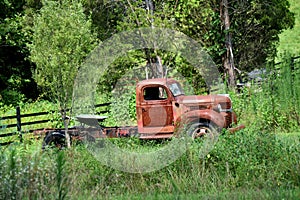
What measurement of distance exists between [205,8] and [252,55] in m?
3.30

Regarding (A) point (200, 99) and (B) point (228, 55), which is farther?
(B) point (228, 55)

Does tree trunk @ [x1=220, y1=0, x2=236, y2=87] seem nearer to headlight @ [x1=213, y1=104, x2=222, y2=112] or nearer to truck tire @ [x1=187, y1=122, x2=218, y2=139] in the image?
headlight @ [x1=213, y1=104, x2=222, y2=112]

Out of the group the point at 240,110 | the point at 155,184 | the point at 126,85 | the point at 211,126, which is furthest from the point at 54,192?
the point at 126,85

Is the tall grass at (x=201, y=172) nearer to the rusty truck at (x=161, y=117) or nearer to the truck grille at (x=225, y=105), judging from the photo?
the rusty truck at (x=161, y=117)

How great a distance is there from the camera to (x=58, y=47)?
41.2 ft

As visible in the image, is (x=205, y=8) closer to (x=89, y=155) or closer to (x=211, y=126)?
(x=211, y=126)

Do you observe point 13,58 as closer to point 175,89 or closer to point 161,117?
point 175,89

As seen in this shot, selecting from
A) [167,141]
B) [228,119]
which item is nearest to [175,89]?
[228,119]

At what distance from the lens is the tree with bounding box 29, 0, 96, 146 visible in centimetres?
1248

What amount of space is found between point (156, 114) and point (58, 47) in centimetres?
330

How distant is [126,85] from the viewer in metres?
15.9

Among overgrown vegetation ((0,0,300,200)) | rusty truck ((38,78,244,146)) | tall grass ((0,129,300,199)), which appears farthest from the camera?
rusty truck ((38,78,244,146))

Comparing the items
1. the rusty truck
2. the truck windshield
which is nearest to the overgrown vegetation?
the rusty truck

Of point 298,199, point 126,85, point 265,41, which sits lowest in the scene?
point 298,199
